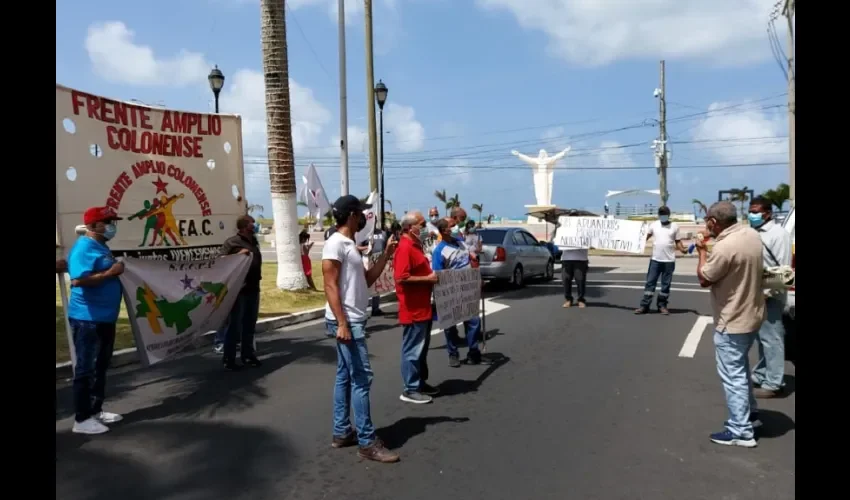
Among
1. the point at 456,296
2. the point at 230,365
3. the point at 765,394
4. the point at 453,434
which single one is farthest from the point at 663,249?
the point at 230,365

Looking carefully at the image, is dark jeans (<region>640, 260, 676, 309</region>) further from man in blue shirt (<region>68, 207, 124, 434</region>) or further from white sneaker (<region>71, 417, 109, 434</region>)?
white sneaker (<region>71, 417, 109, 434</region>)

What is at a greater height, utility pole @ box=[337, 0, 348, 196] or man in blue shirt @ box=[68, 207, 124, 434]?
utility pole @ box=[337, 0, 348, 196]

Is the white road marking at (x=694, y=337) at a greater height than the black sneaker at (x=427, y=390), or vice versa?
the black sneaker at (x=427, y=390)

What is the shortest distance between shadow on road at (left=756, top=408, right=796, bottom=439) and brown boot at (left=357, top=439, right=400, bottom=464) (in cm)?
292

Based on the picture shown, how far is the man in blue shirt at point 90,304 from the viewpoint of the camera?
199 inches

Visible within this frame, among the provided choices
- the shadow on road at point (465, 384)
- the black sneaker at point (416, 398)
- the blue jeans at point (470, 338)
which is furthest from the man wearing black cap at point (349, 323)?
the blue jeans at point (470, 338)

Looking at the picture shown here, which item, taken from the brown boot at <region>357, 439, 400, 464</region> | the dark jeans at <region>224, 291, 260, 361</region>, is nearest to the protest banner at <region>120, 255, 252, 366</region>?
the dark jeans at <region>224, 291, 260, 361</region>

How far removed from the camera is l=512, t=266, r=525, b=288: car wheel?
15.8 m

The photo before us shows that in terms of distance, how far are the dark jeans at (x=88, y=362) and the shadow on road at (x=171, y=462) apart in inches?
10.6

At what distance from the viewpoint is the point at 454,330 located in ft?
24.5

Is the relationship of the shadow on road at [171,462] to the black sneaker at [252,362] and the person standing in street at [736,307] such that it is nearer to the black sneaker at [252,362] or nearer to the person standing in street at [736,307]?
the black sneaker at [252,362]

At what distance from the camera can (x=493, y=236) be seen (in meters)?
16.3
